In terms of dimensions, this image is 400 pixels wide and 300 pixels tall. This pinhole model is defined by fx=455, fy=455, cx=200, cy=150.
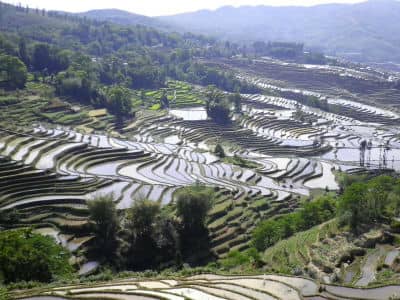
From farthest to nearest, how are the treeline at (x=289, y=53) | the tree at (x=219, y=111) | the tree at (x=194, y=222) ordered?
the treeline at (x=289, y=53) → the tree at (x=219, y=111) → the tree at (x=194, y=222)

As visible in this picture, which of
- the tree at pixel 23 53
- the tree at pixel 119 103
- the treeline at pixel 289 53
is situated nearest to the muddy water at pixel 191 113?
the tree at pixel 119 103

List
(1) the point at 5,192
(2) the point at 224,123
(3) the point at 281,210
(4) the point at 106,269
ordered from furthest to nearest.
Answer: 1. (2) the point at 224,123
2. (3) the point at 281,210
3. (1) the point at 5,192
4. (4) the point at 106,269

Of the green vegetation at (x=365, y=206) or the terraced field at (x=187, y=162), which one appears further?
the terraced field at (x=187, y=162)

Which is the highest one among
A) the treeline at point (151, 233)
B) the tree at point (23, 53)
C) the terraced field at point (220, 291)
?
the tree at point (23, 53)

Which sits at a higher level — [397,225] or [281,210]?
[397,225]

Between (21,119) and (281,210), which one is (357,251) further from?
(21,119)

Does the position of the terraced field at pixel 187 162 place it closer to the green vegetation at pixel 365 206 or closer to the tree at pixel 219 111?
the tree at pixel 219 111

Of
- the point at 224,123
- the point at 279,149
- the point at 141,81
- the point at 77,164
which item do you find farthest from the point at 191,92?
the point at 77,164
